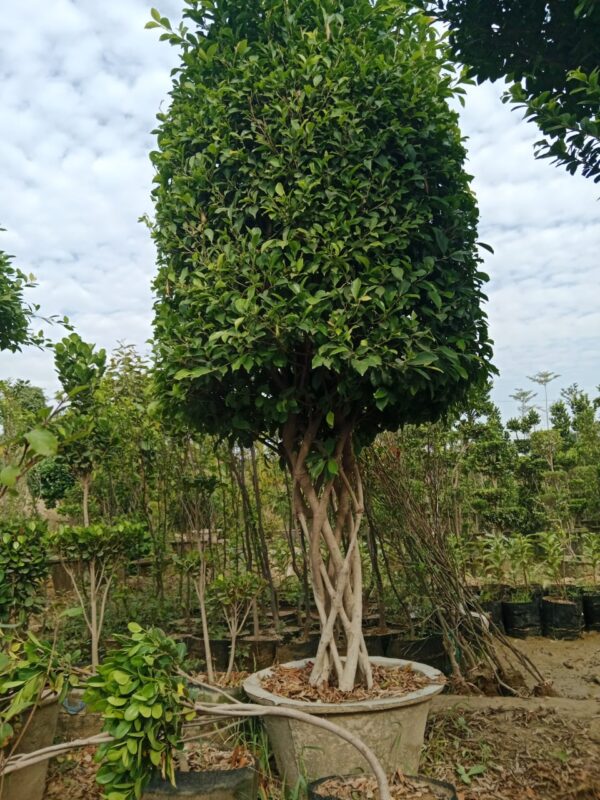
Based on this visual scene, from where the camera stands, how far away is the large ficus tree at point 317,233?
2.68 m

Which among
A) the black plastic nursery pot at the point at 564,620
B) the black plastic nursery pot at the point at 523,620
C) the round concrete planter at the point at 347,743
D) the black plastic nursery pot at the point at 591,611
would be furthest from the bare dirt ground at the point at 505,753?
the black plastic nursery pot at the point at 591,611

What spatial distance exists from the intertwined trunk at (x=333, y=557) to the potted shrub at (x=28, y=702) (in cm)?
125

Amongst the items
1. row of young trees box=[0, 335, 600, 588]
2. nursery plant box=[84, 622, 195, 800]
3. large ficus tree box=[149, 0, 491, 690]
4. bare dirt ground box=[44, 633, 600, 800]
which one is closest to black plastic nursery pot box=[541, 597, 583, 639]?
row of young trees box=[0, 335, 600, 588]

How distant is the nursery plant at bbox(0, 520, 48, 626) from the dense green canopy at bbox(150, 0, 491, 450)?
1241mm

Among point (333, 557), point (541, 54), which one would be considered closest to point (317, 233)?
point (541, 54)

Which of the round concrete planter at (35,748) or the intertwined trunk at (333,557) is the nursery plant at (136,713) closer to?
the round concrete planter at (35,748)

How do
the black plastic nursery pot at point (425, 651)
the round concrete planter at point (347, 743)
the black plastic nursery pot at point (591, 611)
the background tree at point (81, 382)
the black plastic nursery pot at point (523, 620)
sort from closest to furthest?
the round concrete planter at point (347, 743) < the background tree at point (81, 382) < the black plastic nursery pot at point (425, 651) < the black plastic nursery pot at point (523, 620) < the black plastic nursery pot at point (591, 611)

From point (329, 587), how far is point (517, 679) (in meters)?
1.77

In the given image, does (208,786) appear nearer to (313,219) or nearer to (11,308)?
(313,219)

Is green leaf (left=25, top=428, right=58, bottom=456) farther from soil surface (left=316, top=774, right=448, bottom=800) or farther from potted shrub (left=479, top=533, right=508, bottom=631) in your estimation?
potted shrub (left=479, top=533, right=508, bottom=631)

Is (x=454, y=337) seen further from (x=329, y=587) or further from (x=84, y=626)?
(x=84, y=626)

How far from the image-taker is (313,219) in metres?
2.79

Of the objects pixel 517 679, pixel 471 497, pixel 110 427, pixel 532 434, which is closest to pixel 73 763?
pixel 110 427

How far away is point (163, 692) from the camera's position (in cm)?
197
